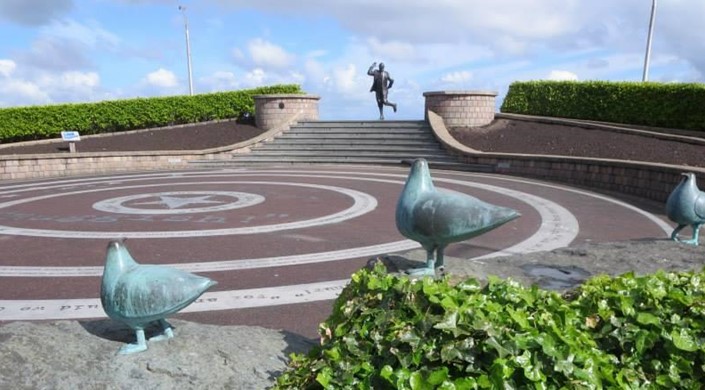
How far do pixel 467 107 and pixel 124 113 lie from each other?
48.1 ft

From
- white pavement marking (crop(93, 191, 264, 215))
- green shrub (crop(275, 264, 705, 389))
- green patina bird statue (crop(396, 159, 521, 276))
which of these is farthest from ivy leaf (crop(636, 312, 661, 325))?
white pavement marking (crop(93, 191, 264, 215))

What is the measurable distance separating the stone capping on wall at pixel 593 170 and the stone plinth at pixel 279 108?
24.8 feet

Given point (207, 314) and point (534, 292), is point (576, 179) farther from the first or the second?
point (534, 292)

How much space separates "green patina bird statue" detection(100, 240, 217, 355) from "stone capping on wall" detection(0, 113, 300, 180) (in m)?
17.7

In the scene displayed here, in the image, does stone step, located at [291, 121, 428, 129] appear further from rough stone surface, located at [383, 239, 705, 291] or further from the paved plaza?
rough stone surface, located at [383, 239, 705, 291]

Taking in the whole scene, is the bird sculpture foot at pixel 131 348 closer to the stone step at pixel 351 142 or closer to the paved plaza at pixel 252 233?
the paved plaza at pixel 252 233

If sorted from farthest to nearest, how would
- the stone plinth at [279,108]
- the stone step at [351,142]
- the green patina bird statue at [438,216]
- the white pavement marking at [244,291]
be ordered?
the stone plinth at [279,108] < the stone step at [351,142] < the white pavement marking at [244,291] < the green patina bird statue at [438,216]

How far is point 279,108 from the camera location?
927 inches

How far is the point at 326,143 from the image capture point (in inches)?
838

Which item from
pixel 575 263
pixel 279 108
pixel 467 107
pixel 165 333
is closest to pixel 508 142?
pixel 467 107

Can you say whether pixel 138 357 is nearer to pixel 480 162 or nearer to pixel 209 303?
pixel 209 303

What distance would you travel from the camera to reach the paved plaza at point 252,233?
5414 mm

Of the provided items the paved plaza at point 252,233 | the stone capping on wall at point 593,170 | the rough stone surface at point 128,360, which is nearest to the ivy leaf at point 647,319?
the rough stone surface at point 128,360

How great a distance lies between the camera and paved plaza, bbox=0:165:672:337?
541cm
